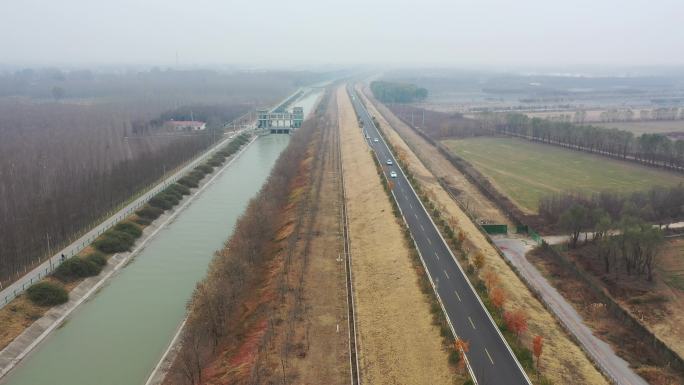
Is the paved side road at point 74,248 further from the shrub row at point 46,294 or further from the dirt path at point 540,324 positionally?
the dirt path at point 540,324

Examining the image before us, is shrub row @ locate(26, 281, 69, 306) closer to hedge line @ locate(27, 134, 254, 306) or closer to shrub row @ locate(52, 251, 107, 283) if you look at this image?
hedge line @ locate(27, 134, 254, 306)

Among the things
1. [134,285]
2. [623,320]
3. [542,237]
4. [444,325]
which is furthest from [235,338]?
[542,237]

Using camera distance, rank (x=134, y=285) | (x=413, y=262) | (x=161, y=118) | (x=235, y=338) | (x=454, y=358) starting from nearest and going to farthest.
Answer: (x=454, y=358) < (x=235, y=338) < (x=413, y=262) < (x=134, y=285) < (x=161, y=118)

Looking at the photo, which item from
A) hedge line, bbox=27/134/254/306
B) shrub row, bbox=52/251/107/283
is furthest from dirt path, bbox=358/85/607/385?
hedge line, bbox=27/134/254/306

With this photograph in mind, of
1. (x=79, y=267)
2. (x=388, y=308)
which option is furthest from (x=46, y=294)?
(x=388, y=308)

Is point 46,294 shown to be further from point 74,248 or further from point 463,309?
point 463,309

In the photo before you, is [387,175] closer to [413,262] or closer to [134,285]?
[413,262]
